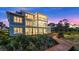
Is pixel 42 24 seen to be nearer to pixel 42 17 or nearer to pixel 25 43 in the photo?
pixel 42 17

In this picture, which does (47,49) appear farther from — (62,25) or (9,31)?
(9,31)

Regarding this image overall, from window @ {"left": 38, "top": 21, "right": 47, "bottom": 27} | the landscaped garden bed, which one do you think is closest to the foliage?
the landscaped garden bed

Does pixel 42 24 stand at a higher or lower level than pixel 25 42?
higher

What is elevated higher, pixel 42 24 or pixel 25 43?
pixel 42 24

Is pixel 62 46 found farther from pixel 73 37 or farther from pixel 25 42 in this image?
pixel 25 42

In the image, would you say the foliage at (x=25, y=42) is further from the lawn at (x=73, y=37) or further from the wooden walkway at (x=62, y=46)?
the lawn at (x=73, y=37)

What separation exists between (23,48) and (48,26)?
0.37 m

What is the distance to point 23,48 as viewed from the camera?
2258 millimetres

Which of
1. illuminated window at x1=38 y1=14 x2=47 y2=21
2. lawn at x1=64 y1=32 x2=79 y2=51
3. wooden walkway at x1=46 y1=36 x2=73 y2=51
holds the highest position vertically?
illuminated window at x1=38 y1=14 x2=47 y2=21

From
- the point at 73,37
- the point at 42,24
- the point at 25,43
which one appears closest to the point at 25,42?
the point at 25,43

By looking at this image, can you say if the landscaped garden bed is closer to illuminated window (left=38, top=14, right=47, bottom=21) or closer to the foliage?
the foliage

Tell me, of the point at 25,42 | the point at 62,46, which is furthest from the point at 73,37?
the point at 25,42
